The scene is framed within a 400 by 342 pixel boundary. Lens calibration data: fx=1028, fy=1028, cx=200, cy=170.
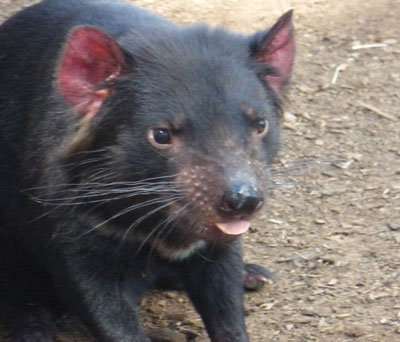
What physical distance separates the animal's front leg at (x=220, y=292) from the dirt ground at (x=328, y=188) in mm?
309

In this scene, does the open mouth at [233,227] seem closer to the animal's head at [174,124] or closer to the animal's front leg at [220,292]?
the animal's head at [174,124]

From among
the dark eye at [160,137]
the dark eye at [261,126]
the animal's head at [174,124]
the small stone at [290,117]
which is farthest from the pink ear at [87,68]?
the small stone at [290,117]

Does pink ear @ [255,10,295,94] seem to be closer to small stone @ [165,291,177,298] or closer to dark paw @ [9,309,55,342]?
small stone @ [165,291,177,298]

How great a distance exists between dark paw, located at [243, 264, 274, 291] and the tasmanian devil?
512 mm

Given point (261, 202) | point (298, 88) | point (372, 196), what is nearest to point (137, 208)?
point (261, 202)

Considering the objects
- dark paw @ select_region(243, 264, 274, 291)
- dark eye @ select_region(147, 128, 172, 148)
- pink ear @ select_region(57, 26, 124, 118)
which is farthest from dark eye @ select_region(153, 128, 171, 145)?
dark paw @ select_region(243, 264, 274, 291)

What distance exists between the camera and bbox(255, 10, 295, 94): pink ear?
4.21 meters

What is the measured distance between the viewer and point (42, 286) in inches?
190

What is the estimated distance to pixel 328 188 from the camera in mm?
5883

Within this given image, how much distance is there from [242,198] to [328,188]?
2331mm

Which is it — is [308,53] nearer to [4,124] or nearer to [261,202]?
[4,124]

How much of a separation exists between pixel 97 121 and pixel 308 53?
10.7 ft

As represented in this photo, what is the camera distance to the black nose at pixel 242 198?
11.9ft

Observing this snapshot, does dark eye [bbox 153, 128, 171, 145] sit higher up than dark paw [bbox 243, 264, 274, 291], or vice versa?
dark eye [bbox 153, 128, 171, 145]
